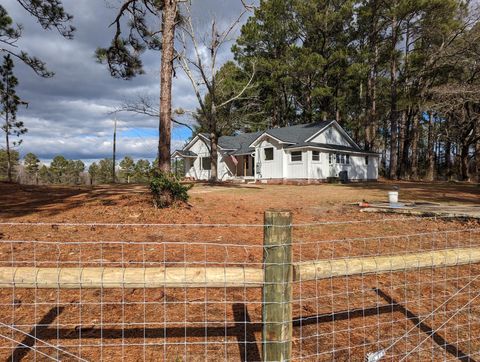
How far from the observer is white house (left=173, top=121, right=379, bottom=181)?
25891 millimetres

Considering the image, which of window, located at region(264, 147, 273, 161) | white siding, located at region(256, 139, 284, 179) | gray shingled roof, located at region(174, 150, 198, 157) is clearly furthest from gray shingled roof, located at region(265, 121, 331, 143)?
gray shingled roof, located at region(174, 150, 198, 157)

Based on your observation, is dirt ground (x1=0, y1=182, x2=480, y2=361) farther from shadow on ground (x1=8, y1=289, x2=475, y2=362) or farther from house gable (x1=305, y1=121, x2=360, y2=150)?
house gable (x1=305, y1=121, x2=360, y2=150)

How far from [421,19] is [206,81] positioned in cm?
1831

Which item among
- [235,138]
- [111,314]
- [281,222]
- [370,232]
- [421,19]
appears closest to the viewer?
[281,222]

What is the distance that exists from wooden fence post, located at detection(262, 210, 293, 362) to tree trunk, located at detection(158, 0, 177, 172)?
25.0ft

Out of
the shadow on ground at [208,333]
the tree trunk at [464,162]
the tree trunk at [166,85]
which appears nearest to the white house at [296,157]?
the tree trunk at [464,162]

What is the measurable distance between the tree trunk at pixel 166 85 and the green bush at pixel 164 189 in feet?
1.06

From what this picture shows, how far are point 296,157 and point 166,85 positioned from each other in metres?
18.0


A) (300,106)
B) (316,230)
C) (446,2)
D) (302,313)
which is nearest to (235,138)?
(300,106)

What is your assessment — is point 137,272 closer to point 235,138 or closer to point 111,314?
point 111,314

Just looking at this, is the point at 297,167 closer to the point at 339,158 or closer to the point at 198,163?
the point at 339,158

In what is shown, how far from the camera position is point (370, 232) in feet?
24.2

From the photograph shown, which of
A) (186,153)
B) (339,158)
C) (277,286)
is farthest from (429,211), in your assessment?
(186,153)

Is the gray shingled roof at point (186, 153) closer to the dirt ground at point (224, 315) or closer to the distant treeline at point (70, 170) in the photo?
the distant treeline at point (70, 170)
